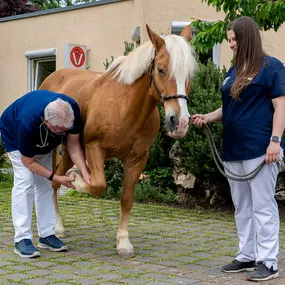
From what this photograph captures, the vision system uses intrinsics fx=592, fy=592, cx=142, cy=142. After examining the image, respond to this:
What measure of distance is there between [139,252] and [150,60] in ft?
6.24

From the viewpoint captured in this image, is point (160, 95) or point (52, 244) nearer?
point (160, 95)

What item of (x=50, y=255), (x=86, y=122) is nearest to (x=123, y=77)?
(x=86, y=122)

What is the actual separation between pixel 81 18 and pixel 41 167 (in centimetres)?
946

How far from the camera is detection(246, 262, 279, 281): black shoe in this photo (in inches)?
184

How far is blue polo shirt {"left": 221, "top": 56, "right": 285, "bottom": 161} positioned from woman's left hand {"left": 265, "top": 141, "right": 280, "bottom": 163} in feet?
0.42

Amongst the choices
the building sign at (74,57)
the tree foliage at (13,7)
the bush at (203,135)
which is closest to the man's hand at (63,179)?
the bush at (203,135)

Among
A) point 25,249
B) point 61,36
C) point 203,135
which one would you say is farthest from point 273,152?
point 61,36

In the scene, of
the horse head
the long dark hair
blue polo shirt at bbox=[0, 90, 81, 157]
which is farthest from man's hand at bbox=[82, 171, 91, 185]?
the long dark hair

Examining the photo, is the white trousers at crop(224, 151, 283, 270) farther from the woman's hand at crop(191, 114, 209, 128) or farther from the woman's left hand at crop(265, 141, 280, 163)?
the woman's hand at crop(191, 114, 209, 128)

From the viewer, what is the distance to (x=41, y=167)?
5348mm

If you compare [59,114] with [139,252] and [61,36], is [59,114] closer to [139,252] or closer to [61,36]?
[139,252]

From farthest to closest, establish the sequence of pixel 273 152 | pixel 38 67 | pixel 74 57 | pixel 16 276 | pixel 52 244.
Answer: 1. pixel 38 67
2. pixel 74 57
3. pixel 52 244
4. pixel 16 276
5. pixel 273 152

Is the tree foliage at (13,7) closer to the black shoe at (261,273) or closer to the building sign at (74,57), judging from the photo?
the building sign at (74,57)

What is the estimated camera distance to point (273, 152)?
14.9ft
